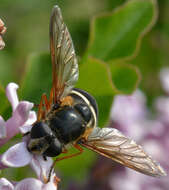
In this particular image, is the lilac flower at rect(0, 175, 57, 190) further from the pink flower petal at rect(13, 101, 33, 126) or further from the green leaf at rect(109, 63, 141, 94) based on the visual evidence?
the green leaf at rect(109, 63, 141, 94)

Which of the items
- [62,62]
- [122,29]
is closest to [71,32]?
[122,29]

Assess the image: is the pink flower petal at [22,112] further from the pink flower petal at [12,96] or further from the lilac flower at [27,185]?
the lilac flower at [27,185]

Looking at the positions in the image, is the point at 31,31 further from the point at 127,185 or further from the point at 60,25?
the point at 60,25

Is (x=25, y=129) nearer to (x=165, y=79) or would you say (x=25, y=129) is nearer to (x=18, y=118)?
(x=18, y=118)

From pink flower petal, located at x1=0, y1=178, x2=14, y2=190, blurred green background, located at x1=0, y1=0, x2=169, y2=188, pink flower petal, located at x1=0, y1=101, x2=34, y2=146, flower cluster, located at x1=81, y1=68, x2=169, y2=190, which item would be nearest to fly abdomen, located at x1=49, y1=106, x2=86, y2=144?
pink flower petal, located at x1=0, y1=101, x2=34, y2=146

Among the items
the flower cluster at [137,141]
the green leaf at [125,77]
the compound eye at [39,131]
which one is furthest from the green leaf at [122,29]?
the flower cluster at [137,141]

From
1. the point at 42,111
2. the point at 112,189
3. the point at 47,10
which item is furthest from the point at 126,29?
the point at 47,10
